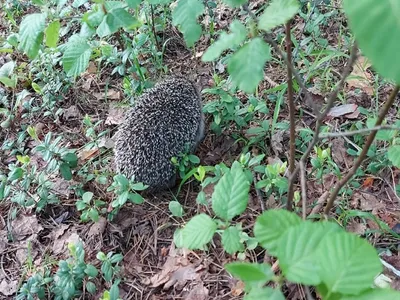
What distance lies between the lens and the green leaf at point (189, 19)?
5.74ft

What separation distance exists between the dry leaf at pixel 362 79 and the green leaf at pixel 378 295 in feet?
8.42

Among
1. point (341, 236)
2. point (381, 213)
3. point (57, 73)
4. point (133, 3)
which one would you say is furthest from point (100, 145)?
point (341, 236)

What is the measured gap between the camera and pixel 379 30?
2.53ft

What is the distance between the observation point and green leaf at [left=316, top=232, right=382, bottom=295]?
1.06 metres

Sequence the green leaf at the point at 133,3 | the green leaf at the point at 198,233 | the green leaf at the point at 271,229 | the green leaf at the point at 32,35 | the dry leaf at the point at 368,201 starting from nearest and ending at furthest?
1. the green leaf at the point at 271,229
2. the green leaf at the point at 198,233
3. the green leaf at the point at 32,35
4. the green leaf at the point at 133,3
5. the dry leaf at the point at 368,201

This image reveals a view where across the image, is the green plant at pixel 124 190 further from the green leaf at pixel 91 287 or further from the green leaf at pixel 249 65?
the green leaf at pixel 249 65

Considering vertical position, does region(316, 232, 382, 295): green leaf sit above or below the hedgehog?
above

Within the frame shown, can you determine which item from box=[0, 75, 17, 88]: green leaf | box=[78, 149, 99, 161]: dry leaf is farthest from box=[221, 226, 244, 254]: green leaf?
box=[0, 75, 17, 88]: green leaf

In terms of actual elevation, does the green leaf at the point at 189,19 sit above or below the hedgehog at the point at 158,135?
above

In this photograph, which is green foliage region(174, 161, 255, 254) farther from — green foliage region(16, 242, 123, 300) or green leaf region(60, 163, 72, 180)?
green leaf region(60, 163, 72, 180)

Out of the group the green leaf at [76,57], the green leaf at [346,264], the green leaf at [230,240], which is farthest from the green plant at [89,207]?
the green leaf at [346,264]

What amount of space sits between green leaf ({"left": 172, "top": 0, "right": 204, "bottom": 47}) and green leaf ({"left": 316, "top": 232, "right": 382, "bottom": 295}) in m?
0.98

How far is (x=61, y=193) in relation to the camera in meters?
3.25

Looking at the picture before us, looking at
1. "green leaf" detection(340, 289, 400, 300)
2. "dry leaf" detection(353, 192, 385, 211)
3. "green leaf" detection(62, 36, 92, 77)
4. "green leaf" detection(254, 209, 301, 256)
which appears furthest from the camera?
"dry leaf" detection(353, 192, 385, 211)
